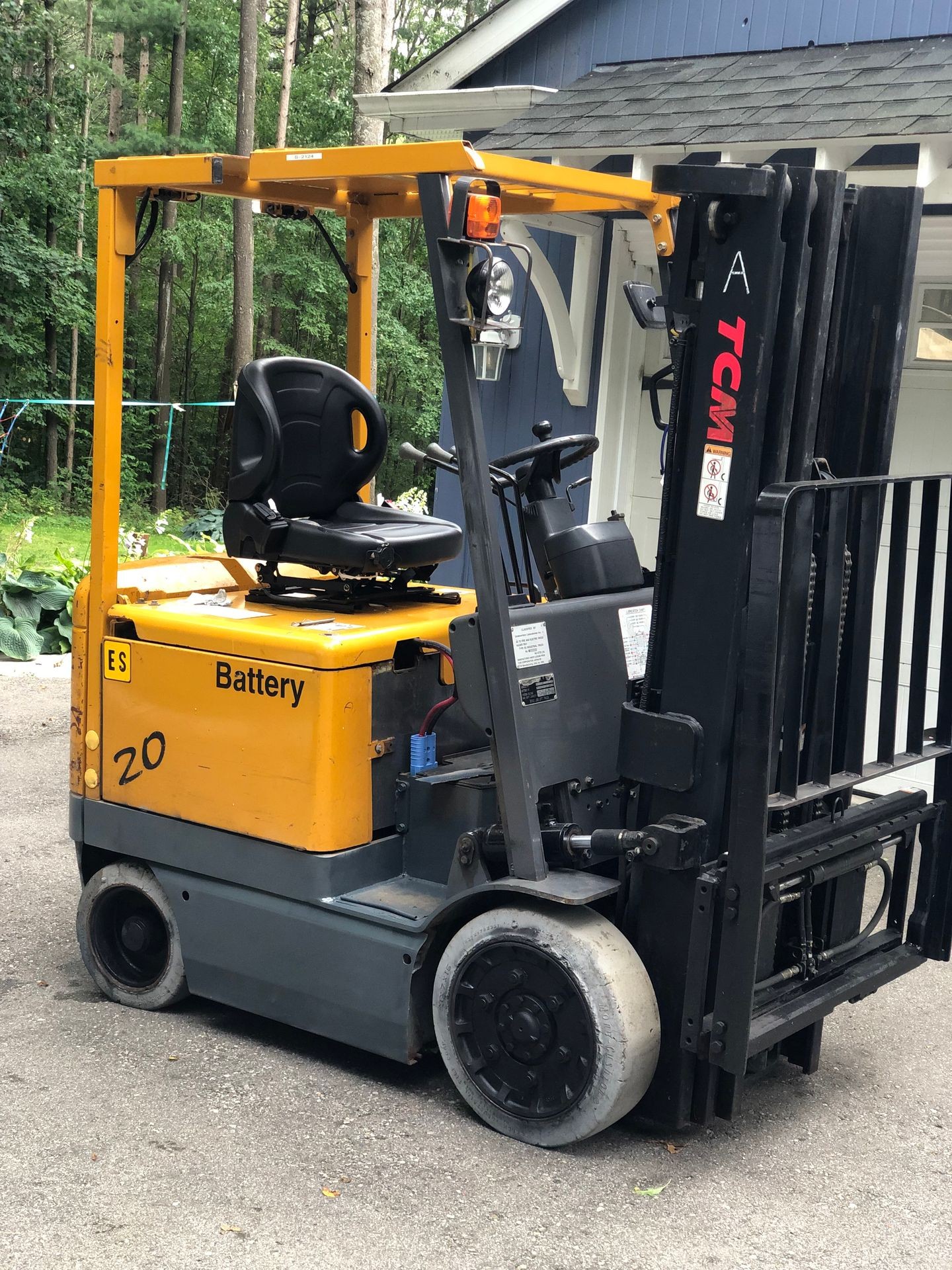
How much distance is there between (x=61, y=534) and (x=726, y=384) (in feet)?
62.9

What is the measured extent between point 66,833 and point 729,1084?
3.96 meters

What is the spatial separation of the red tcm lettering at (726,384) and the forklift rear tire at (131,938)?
7.73 ft

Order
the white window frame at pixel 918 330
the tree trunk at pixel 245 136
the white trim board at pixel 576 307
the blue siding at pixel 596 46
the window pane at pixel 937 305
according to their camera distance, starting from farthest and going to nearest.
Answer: the tree trunk at pixel 245 136
the white trim board at pixel 576 307
the blue siding at pixel 596 46
the window pane at pixel 937 305
the white window frame at pixel 918 330

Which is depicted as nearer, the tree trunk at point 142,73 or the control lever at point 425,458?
the control lever at point 425,458

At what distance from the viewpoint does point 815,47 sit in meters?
A: 7.93

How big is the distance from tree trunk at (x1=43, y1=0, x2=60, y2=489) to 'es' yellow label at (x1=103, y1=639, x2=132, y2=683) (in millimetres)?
20000

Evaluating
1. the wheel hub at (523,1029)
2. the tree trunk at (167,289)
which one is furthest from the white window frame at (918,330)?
the tree trunk at (167,289)

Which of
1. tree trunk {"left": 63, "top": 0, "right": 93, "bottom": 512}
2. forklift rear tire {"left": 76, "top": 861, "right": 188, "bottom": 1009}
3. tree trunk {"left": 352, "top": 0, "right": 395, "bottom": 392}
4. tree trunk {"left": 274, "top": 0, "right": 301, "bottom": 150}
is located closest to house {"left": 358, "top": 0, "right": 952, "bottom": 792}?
tree trunk {"left": 352, "top": 0, "right": 395, "bottom": 392}

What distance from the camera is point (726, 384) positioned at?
140 inches

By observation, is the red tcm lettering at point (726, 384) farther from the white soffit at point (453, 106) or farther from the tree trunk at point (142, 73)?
the tree trunk at point (142, 73)

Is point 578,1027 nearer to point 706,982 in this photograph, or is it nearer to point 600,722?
point 706,982

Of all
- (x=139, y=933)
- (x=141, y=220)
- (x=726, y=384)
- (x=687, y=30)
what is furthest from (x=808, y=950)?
(x=687, y=30)

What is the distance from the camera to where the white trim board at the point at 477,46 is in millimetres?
8883

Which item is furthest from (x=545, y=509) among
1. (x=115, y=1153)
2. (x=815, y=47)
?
(x=815, y=47)
